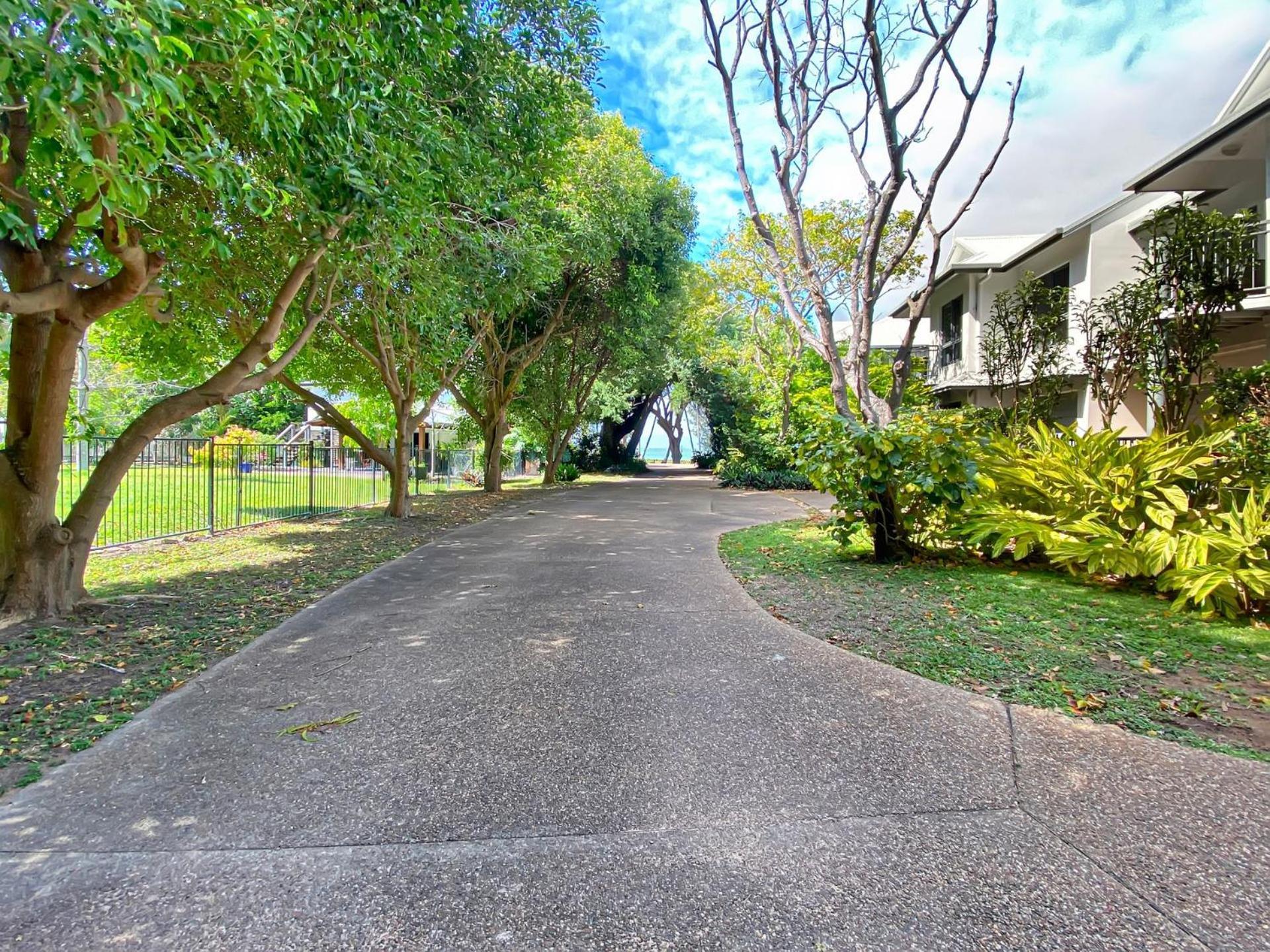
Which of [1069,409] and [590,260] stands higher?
[590,260]

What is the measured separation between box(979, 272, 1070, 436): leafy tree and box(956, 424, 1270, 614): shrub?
310 centimetres

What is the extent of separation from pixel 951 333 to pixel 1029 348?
8.65 meters

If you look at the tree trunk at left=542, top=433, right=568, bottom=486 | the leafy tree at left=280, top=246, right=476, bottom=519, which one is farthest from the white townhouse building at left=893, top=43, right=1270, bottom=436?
the tree trunk at left=542, top=433, right=568, bottom=486

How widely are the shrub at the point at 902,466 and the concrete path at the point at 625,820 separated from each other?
11.0 feet

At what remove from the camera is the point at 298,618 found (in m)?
5.50

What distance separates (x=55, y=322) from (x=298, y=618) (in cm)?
302

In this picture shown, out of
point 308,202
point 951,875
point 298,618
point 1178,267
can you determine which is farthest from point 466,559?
point 1178,267

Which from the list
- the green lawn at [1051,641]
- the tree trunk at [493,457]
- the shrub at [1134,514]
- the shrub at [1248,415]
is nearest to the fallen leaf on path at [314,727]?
the green lawn at [1051,641]

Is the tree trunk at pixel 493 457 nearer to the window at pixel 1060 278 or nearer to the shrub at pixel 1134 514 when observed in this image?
the window at pixel 1060 278

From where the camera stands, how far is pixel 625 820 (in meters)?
2.57

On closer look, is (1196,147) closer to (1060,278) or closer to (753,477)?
(1060,278)

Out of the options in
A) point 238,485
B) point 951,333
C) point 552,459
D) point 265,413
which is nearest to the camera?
point 238,485

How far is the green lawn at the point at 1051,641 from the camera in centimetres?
352

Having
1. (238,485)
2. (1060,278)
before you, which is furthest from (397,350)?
(1060,278)
